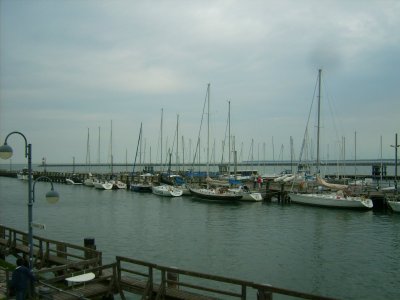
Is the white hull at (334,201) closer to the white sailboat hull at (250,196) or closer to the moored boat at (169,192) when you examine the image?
the white sailboat hull at (250,196)

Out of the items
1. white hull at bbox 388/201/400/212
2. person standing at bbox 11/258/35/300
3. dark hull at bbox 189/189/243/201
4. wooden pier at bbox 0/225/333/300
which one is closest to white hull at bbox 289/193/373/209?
white hull at bbox 388/201/400/212

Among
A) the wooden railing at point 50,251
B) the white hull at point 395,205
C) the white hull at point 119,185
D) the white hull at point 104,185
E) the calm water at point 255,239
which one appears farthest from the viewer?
the white hull at point 119,185

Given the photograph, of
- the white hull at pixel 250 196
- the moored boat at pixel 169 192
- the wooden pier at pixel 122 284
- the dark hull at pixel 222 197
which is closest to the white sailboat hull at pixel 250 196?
the white hull at pixel 250 196

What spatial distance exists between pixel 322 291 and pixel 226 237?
46.6 feet

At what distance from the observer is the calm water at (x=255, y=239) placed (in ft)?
72.5

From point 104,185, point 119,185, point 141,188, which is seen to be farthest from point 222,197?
point 104,185

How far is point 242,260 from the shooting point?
1002 inches

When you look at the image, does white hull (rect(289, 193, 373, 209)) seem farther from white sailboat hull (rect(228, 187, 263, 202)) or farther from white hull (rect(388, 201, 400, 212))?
white sailboat hull (rect(228, 187, 263, 202))

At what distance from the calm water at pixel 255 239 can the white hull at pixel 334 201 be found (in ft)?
3.39

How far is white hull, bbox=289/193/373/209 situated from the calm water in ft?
3.39

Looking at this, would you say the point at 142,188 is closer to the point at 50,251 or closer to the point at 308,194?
the point at 308,194

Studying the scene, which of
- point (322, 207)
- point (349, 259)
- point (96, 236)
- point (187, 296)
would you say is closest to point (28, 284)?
point (187, 296)

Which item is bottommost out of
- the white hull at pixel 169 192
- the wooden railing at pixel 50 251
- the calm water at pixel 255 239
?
the calm water at pixel 255 239

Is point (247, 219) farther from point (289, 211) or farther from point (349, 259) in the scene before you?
point (349, 259)
